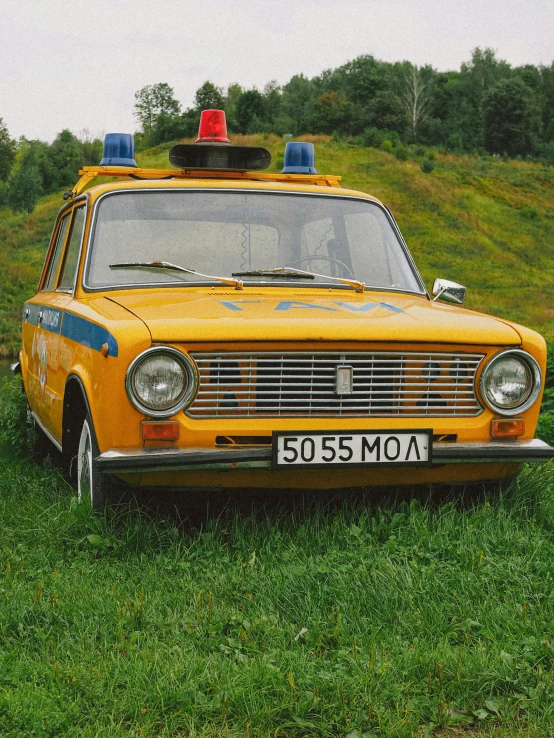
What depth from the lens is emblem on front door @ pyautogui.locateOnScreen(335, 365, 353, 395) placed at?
Result: 4285 mm

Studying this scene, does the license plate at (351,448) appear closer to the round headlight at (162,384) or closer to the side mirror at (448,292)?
the round headlight at (162,384)

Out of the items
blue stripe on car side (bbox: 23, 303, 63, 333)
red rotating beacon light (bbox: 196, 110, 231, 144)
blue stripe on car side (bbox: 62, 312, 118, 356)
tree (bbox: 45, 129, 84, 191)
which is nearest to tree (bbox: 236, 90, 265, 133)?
tree (bbox: 45, 129, 84, 191)

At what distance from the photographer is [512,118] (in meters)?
97.5

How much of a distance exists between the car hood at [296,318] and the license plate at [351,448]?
0.41m

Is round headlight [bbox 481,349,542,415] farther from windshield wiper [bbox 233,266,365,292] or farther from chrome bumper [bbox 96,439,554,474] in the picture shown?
windshield wiper [bbox 233,266,365,292]

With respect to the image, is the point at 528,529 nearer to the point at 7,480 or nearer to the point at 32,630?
the point at 32,630

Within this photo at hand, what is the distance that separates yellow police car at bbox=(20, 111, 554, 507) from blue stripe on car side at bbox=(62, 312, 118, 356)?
18 mm

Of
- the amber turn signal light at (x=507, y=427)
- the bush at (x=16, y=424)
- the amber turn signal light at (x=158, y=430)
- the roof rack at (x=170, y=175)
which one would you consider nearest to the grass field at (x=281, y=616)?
the amber turn signal light at (x=507, y=427)

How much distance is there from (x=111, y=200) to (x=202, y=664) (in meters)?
3.06

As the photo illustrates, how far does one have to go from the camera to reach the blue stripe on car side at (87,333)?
4.16 meters

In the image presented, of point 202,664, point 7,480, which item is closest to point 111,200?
point 7,480

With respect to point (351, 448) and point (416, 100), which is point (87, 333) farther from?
point (416, 100)

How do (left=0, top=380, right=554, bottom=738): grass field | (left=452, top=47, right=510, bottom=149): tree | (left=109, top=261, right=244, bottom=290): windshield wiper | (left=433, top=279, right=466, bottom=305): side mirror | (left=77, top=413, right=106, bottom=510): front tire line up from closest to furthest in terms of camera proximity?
(left=0, top=380, right=554, bottom=738): grass field, (left=77, top=413, right=106, bottom=510): front tire, (left=109, top=261, right=244, bottom=290): windshield wiper, (left=433, top=279, right=466, bottom=305): side mirror, (left=452, top=47, right=510, bottom=149): tree

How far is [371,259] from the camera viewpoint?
18.7 feet
